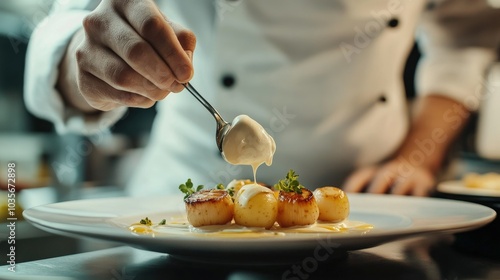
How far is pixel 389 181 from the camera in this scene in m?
1.97

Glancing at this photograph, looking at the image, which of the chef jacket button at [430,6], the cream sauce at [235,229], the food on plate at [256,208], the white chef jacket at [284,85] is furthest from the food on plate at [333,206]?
the chef jacket button at [430,6]

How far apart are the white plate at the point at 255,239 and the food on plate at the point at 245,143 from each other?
244 millimetres

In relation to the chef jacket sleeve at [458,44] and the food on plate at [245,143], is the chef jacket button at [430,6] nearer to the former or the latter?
the chef jacket sleeve at [458,44]

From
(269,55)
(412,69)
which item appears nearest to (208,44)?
(269,55)

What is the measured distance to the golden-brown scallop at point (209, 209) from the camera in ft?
3.90

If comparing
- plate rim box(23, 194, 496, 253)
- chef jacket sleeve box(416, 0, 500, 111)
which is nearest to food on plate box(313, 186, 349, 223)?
plate rim box(23, 194, 496, 253)

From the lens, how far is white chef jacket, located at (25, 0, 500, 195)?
6.34 ft

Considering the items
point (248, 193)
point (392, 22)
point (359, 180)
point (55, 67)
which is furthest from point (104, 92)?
point (392, 22)

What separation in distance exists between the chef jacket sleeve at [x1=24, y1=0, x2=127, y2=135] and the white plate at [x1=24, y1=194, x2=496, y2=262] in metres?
0.43

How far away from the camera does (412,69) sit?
3744 mm

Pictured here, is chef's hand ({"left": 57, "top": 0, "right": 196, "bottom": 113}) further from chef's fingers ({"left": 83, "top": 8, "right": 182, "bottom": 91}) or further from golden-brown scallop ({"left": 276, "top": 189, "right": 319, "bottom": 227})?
golden-brown scallop ({"left": 276, "top": 189, "right": 319, "bottom": 227})

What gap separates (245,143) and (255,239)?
1.27ft

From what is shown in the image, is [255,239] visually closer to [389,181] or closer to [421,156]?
[389,181]

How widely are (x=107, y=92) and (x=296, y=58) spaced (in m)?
0.88
